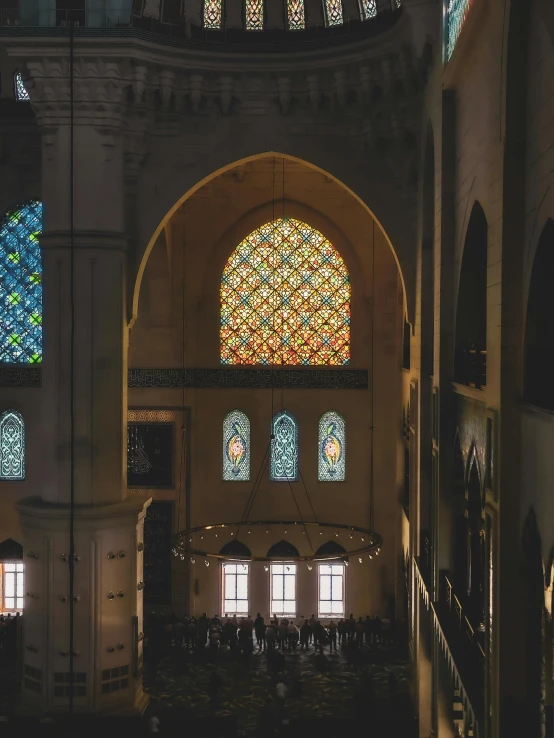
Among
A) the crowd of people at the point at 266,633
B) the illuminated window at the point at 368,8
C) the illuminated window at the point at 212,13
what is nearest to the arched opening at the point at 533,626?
the illuminated window at the point at 368,8

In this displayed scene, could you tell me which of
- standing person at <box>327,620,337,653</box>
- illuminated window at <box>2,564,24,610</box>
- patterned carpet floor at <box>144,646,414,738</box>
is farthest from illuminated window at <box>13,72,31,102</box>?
standing person at <box>327,620,337,653</box>

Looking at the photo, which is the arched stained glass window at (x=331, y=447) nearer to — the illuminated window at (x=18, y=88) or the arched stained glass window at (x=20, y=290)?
the arched stained glass window at (x=20, y=290)

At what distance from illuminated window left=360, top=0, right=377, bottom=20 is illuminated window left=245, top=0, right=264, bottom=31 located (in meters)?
1.21

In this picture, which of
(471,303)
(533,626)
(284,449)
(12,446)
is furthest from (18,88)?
(533,626)

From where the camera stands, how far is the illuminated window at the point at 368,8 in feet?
35.0

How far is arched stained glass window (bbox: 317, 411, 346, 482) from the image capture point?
14844 millimetres

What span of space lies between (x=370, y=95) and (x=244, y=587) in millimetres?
8022

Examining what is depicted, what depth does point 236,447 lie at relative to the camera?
14.9m

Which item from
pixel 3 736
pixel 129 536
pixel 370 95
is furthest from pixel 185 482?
pixel 370 95

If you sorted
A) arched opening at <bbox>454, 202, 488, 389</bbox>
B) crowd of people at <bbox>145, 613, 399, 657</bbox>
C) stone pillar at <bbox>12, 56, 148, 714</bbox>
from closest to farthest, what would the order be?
arched opening at <bbox>454, 202, 488, 389</bbox> < stone pillar at <bbox>12, 56, 148, 714</bbox> < crowd of people at <bbox>145, 613, 399, 657</bbox>

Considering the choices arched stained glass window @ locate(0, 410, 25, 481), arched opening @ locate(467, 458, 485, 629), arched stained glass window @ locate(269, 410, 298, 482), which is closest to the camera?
arched opening @ locate(467, 458, 485, 629)

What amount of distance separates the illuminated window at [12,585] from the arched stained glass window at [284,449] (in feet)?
13.6

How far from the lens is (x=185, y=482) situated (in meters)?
14.8

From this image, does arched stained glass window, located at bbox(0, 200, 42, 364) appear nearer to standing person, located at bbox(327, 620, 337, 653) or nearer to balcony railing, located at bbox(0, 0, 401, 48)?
balcony railing, located at bbox(0, 0, 401, 48)
